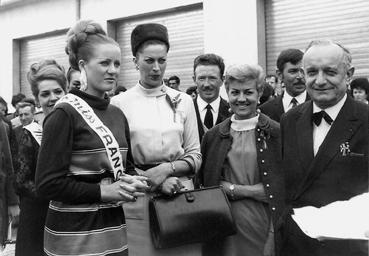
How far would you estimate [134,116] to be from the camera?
316cm

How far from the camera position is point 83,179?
8.15ft

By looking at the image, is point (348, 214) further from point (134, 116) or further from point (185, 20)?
point (185, 20)

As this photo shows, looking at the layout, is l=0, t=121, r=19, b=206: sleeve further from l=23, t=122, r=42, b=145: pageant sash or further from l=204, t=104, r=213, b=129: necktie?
l=204, t=104, r=213, b=129: necktie

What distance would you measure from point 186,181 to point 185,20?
8238 millimetres

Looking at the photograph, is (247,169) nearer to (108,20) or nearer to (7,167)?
(7,167)

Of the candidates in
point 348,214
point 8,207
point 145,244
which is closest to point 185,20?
point 8,207

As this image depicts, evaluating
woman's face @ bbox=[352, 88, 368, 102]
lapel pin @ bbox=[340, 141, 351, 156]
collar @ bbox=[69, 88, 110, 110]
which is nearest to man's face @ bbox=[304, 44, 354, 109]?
lapel pin @ bbox=[340, 141, 351, 156]

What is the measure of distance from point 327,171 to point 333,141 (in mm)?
141

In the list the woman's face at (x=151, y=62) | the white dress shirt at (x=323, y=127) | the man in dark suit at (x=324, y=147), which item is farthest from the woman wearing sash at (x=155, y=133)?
the white dress shirt at (x=323, y=127)

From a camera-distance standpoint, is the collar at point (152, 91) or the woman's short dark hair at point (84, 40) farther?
the collar at point (152, 91)

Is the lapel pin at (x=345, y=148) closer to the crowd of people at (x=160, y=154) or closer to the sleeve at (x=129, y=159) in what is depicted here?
the crowd of people at (x=160, y=154)

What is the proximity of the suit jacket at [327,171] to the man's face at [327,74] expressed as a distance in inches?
3.4

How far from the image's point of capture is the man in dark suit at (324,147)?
230 cm

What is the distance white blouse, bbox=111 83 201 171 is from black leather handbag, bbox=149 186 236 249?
239 millimetres
